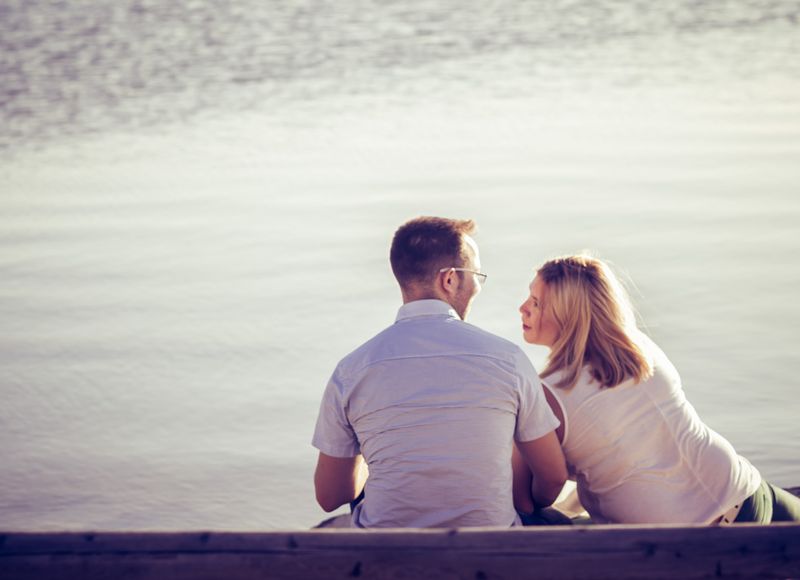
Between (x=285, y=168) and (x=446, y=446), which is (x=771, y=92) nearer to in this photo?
(x=285, y=168)

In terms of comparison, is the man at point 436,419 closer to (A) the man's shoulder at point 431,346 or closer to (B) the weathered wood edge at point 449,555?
(A) the man's shoulder at point 431,346

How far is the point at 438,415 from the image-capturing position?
3.31 meters

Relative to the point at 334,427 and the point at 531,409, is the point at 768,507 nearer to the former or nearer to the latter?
the point at 531,409

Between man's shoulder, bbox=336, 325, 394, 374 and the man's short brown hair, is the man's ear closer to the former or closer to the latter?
the man's short brown hair

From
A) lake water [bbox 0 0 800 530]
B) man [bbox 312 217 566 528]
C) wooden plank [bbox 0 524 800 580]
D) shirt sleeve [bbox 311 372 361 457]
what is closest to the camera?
wooden plank [bbox 0 524 800 580]

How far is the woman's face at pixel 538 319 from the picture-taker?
3756 millimetres

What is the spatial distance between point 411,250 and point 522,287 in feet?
12.9

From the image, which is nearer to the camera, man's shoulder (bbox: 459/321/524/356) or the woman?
man's shoulder (bbox: 459/321/524/356)

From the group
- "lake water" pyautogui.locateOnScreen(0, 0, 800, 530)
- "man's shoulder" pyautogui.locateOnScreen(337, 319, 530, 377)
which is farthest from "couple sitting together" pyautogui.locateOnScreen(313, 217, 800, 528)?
"lake water" pyautogui.locateOnScreen(0, 0, 800, 530)

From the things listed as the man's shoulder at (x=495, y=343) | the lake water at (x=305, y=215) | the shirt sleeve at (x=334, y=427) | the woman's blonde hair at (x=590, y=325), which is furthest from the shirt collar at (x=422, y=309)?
the lake water at (x=305, y=215)

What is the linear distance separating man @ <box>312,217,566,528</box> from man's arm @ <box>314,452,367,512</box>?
2.9 inches

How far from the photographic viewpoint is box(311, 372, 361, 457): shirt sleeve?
342 centimetres

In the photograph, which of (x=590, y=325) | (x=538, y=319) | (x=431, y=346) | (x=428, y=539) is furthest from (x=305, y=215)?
(x=428, y=539)

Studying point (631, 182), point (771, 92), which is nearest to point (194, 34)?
point (771, 92)
